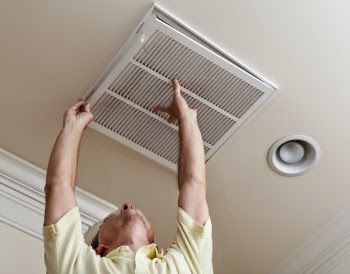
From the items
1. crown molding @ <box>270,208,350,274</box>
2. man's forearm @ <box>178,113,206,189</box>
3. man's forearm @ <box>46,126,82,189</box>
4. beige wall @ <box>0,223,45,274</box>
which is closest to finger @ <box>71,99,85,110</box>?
man's forearm @ <box>46,126,82,189</box>

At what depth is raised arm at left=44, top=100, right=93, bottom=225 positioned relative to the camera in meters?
1.18

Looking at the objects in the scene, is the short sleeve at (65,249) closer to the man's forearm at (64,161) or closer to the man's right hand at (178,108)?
the man's forearm at (64,161)

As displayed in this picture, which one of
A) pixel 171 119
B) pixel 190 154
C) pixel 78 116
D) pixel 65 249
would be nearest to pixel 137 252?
pixel 65 249

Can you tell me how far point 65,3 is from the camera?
4.58 feet

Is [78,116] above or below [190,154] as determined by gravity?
below

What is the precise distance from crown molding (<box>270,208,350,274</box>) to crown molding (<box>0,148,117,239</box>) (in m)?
0.61

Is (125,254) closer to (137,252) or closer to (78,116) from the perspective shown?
(137,252)

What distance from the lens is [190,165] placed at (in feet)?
4.32

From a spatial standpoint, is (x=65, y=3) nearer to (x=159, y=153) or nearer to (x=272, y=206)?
(x=159, y=153)

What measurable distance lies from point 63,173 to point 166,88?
406 millimetres

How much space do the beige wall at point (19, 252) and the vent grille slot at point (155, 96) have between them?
1.70 feet

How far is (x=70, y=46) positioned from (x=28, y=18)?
0.37 feet

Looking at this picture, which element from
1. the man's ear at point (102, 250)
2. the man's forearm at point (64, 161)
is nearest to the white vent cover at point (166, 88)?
the man's forearm at point (64, 161)

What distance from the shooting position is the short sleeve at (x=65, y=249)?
1.12 meters
